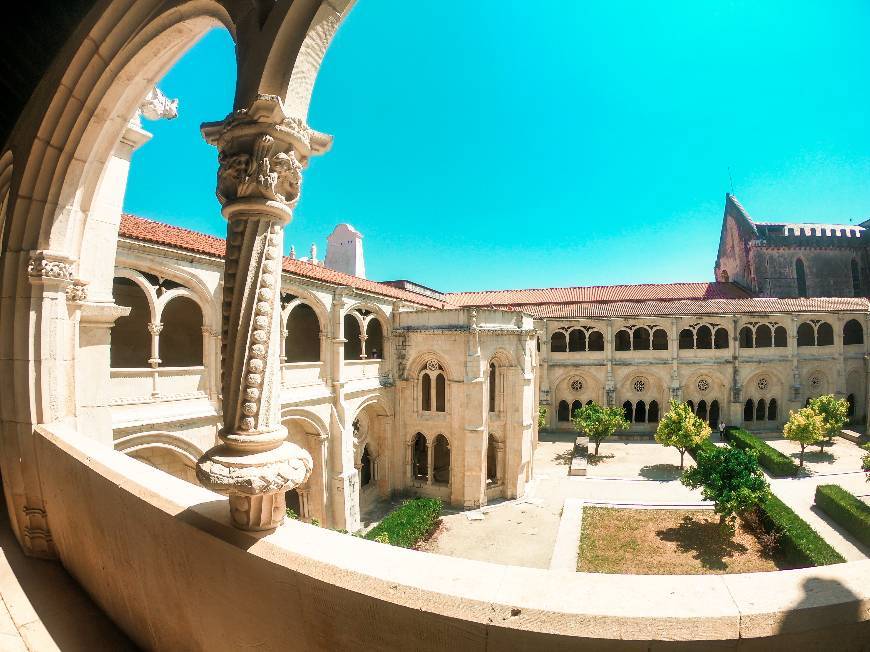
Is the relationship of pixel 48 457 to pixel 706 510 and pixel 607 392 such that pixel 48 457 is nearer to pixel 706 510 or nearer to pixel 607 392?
pixel 706 510

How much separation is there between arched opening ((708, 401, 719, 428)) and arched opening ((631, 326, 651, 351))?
5624 millimetres

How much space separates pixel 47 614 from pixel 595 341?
28823 millimetres

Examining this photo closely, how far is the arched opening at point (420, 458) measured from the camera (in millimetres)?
18188

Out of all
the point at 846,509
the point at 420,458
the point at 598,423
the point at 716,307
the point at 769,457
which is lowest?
the point at 420,458

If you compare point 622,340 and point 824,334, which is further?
point 622,340

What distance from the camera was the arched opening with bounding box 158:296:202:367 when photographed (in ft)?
44.4

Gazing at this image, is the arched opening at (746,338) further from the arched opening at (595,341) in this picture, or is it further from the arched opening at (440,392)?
the arched opening at (440,392)

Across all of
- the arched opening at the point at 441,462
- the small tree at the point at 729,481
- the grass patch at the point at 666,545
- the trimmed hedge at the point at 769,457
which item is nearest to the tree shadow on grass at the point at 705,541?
the grass patch at the point at 666,545

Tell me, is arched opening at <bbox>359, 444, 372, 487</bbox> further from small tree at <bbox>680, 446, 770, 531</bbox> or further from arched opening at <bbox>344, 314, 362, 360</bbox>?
small tree at <bbox>680, 446, 770, 531</bbox>

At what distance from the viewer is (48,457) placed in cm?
Answer: 358

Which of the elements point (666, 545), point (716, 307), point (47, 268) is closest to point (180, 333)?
point (47, 268)

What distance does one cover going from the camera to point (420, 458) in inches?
778

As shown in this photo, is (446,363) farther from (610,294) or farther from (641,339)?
(610,294)

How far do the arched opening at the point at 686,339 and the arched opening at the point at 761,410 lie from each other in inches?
→ 223
